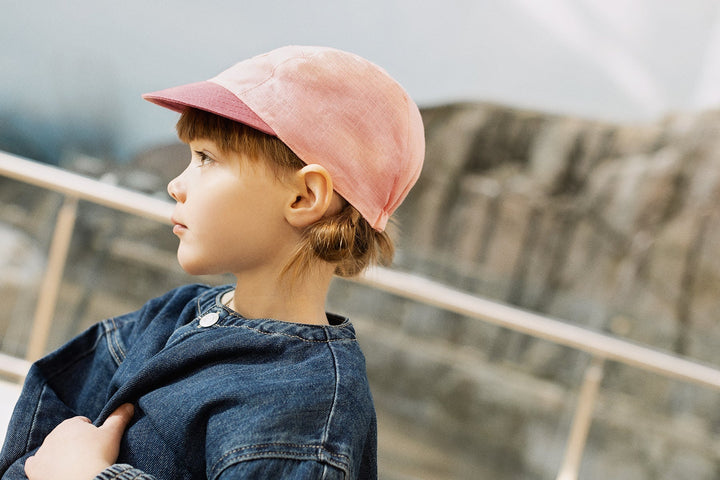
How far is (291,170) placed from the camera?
709mm

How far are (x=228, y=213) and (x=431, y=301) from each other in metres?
1.24

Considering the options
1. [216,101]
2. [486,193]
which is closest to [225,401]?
[216,101]

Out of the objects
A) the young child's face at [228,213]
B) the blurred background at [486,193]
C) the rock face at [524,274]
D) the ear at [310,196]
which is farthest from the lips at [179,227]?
the rock face at [524,274]

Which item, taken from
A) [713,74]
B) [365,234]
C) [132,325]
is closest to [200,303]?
[132,325]

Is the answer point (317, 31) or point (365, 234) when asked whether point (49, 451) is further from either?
point (317, 31)

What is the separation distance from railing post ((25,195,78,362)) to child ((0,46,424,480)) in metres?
1.04

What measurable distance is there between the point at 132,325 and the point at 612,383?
1.46 metres

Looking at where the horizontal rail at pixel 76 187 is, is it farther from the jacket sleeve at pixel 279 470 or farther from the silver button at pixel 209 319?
the jacket sleeve at pixel 279 470

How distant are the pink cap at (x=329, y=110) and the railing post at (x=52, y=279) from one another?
1140 millimetres

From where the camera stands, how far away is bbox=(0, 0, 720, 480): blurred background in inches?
80.4

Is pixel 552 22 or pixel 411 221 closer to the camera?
pixel 552 22

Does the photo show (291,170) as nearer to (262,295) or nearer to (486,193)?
(262,295)

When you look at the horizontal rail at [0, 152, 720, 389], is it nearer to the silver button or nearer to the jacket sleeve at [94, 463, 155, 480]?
the silver button

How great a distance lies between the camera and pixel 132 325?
2.79 ft
